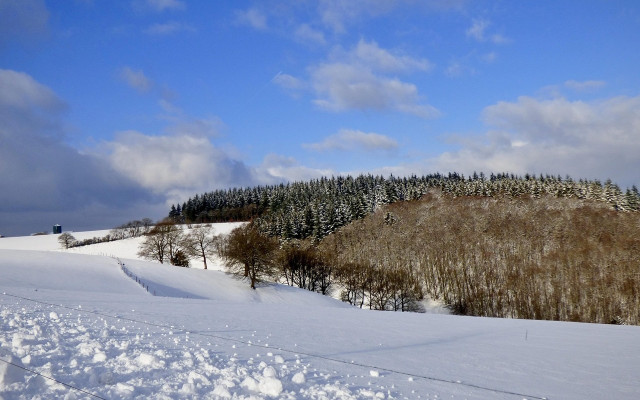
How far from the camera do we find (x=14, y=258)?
1700 inches

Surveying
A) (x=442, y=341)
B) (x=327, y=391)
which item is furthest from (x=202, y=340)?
(x=442, y=341)

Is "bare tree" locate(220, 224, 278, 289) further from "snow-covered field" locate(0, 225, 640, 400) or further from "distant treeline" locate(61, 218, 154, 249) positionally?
"distant treeline" locate(61, 218, 154, 249)

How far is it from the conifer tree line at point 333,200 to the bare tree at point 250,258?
174ft

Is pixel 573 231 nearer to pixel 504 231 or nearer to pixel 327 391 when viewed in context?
pixel 504 231

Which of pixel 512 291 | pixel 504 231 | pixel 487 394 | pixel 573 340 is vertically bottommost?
pixel 512 291

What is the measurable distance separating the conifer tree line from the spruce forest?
668 millimetres

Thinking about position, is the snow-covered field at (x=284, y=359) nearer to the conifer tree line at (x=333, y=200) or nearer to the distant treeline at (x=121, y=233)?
the conifer tree line at (x=333, y=200)

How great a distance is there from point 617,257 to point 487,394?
310 ft

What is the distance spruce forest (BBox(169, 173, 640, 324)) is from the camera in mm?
76312

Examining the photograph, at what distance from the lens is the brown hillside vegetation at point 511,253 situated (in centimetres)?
7488

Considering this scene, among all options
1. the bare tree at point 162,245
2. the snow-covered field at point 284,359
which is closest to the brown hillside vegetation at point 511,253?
the bare tree at point 162,245

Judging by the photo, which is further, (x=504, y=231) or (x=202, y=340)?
(x=504, y=231)

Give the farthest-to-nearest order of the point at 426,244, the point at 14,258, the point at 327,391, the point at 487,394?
the point at 426,244 → the point at 14,258 → the point at 487,394 → the point at 327,391

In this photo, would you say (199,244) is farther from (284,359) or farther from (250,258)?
(284,359)
